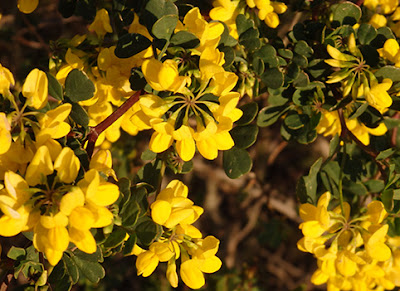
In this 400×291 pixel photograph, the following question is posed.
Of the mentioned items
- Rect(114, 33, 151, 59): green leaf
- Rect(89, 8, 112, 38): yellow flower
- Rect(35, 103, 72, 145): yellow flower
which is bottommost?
Rect(89, 8, 112, 38): yellow flower

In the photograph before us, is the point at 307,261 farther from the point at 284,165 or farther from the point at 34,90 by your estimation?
the point at 34,90

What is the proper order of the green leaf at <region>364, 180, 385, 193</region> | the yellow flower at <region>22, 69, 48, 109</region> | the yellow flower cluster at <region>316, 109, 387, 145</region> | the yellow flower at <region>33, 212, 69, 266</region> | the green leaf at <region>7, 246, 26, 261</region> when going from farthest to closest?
the green leaf at <region>364, 180, 385, 193</region> < the yellow flower cluster at <region>316, 109, 387, 145</region> < the green leaf at <region>7, 246, 26, 261</region> < the yellow flower at <region>22, 69, 48, 109</region> < the yellow flower at <region>33, 212, 69, 266</region>

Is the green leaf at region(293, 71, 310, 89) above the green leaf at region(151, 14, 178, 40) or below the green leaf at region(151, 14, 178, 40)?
below

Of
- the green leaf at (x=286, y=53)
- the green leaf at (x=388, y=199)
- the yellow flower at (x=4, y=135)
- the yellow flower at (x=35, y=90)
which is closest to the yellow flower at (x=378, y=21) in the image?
the green leaf at (x=286, y=53)

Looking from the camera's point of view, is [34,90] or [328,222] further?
[328,222]

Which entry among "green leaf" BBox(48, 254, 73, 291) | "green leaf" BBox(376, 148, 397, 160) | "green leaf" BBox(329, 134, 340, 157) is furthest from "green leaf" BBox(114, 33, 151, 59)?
"green leaf" BBox(376, 148, 397, 160)

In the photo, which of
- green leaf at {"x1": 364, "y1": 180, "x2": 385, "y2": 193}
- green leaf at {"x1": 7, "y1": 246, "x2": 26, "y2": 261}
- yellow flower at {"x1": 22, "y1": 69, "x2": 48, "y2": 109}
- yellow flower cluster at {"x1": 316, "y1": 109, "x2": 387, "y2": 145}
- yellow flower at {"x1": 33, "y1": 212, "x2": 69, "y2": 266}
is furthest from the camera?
green leaf at {"x1": 364, "y1": 180, "x2": 385, "y2": 193}

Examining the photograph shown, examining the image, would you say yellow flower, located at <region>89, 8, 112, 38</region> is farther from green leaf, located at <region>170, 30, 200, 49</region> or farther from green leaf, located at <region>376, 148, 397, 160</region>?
green leaf, located at <region>376, 148, 397, 160</region>

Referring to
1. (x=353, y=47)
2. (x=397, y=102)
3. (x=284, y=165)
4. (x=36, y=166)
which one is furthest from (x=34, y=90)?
(x=284, y=165)
